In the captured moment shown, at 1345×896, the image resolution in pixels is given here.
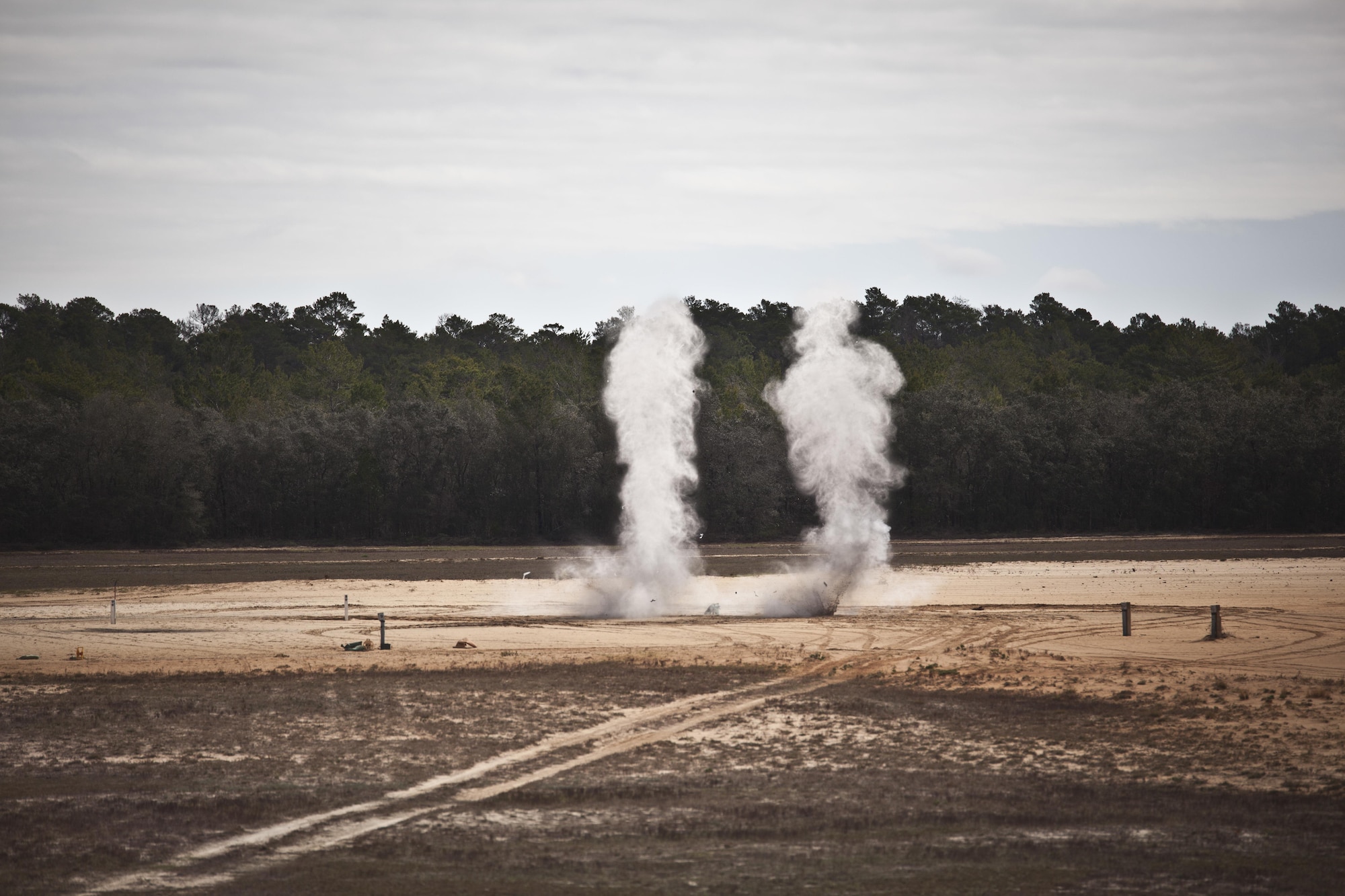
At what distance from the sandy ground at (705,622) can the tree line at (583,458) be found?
3603cm

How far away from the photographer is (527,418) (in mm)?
100375

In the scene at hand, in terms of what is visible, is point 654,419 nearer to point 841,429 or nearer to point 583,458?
point 841,429

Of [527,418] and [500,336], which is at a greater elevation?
[500,336]

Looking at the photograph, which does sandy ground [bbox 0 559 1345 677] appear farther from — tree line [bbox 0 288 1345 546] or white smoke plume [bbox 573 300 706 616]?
tree line [bbox 0 288 1345 546]

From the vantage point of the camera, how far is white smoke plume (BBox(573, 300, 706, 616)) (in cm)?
4328

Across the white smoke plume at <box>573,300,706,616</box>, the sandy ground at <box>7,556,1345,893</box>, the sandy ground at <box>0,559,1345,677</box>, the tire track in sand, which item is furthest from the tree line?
the tire track in sand

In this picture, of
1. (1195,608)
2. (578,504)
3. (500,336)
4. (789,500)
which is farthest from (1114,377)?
(1195,608)

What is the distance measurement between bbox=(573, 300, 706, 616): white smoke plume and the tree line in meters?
48.2

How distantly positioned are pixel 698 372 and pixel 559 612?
68748mm

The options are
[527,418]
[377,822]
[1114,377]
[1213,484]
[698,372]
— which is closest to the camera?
[377,822]

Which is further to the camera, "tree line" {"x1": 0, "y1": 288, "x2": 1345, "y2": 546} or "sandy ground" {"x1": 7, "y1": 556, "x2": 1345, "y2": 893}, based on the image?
"tree line" {"x1": 0, "y1": 288, "x2": 1345, "y2": 546}

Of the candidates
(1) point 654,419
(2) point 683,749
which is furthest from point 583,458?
(2) point 683,749

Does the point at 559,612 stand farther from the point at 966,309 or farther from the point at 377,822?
the point at 966,309

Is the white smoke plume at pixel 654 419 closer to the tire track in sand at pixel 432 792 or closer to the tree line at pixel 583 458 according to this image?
the tire track in sand at pixel 432 792
